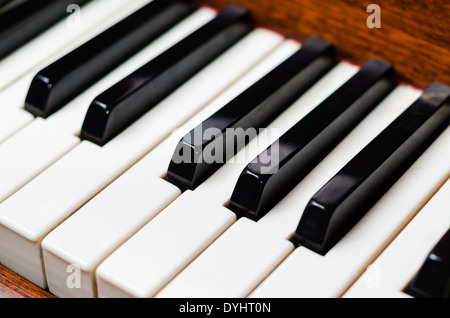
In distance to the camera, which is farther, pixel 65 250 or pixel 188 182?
pixel 188 182

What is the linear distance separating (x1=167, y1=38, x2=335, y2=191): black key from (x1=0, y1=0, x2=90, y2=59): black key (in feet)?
1.80

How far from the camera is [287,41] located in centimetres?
167

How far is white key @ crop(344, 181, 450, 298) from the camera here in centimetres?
112

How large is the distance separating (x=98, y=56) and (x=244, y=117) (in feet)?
1.25

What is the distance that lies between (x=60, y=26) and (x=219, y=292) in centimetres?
88

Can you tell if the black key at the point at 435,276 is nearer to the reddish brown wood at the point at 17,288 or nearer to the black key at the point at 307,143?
the black key at the point at 307,143

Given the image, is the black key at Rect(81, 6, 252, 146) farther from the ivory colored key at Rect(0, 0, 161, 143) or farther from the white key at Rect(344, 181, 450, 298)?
the white key at Rect(344, 181, 450, 298)

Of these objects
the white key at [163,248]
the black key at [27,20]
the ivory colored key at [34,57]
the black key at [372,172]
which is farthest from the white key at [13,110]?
the black key at [372,172]

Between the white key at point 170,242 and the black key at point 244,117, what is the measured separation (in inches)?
0.9

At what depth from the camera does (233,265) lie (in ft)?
3.76

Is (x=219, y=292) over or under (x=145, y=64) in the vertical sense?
under

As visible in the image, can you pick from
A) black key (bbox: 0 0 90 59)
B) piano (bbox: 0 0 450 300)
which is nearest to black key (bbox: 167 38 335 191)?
piano (bbox: 0 0 450 300)
